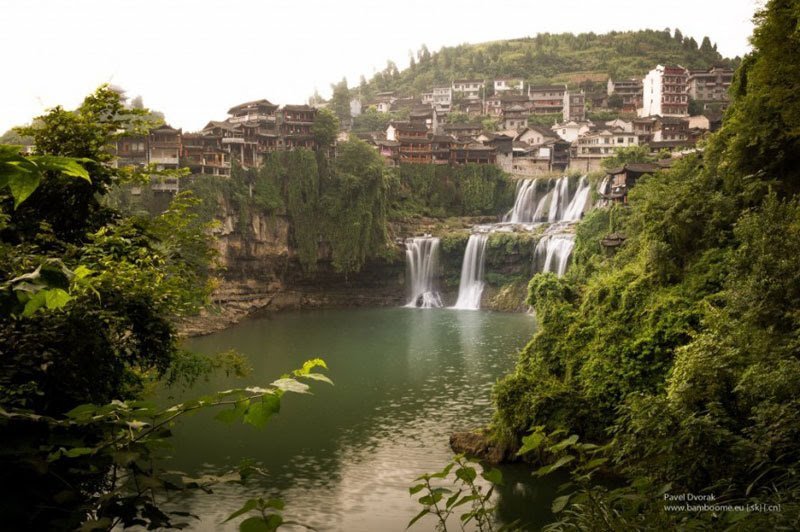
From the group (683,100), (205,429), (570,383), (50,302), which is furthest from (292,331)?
(683,100)

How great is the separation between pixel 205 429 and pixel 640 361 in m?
12.8

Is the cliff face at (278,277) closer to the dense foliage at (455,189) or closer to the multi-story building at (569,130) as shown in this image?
the dense foliage at (455,189)

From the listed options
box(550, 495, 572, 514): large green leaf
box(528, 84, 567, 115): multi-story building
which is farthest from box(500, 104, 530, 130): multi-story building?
box(550, 495, 572, 514): large green leaf

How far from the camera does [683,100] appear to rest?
225 ft

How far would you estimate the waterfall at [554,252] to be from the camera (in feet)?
138

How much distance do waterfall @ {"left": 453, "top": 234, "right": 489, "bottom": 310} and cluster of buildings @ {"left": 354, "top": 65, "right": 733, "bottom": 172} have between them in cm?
1117

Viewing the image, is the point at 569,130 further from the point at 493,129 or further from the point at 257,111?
the point at 257,111

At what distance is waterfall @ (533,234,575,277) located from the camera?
42094 millimetres

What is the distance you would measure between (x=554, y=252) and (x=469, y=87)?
50433 mm

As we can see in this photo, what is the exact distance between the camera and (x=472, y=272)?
47.8 metres

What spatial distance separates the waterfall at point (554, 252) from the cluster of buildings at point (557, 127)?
10.2 m

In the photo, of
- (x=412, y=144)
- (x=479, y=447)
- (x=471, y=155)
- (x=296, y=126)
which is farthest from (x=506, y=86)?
(x=479, y=447)

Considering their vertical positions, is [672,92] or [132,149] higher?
[672,92]

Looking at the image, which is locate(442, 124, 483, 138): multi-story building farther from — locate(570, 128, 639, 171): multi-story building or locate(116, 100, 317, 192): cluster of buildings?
locate(116, 100, 317, 192): cluster of buildings
